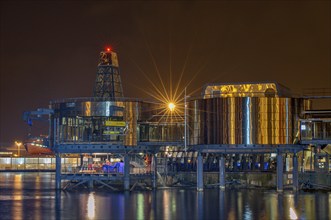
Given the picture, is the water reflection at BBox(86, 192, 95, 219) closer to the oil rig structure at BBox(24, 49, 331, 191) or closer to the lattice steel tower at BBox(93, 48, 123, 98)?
the oil rig structure at BBox(24, 49, 331, 191)

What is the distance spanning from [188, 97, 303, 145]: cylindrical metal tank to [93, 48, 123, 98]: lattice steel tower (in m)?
54.3

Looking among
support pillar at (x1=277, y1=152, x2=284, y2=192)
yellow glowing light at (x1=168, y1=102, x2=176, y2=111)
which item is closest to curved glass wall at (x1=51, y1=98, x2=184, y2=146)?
yellow glowing light at (x1=168, y1=102, x2=176, y2=111)

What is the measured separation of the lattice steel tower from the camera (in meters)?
146

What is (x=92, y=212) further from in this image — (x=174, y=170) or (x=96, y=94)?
(x=96, y=94)

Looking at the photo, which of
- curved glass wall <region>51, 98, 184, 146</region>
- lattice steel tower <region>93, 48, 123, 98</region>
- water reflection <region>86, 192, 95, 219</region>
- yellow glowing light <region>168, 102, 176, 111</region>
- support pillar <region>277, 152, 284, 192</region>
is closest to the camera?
water reflection <region>86, 192, 95, 219</region>

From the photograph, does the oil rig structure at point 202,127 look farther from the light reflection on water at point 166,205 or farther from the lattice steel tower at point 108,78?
the lattice steel tower at point 108,78

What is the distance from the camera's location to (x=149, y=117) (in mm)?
101250

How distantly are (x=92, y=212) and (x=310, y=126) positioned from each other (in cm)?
4241

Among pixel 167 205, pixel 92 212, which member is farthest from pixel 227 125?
pixel 92 212

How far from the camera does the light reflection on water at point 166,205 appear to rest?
62.9 metres

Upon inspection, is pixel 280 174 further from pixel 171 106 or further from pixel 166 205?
pixel 166 205

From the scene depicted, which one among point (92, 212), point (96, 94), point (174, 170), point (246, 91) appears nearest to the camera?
point (92, 212)

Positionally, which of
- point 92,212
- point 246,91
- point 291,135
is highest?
point 246,91

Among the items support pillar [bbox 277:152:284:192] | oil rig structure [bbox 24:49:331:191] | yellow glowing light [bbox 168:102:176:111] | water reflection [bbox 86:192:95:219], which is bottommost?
water reflection [bbox 86:192:95:219]
